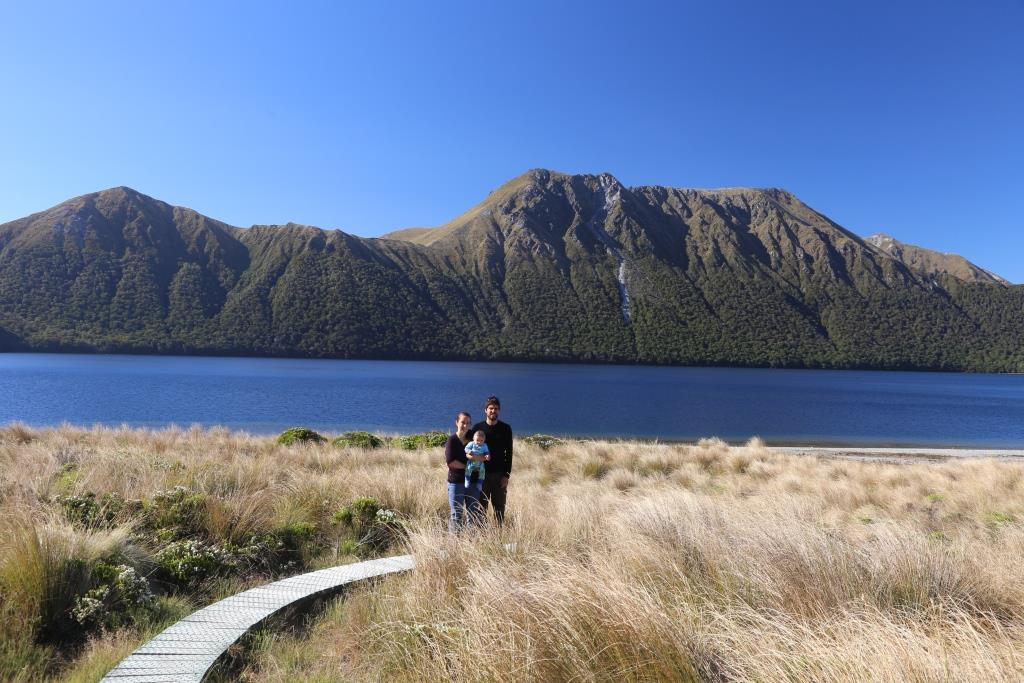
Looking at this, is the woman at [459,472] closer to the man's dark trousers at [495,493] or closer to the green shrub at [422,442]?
the man's dark trousers at [495,493]

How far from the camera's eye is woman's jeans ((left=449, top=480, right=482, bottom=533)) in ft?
19.8

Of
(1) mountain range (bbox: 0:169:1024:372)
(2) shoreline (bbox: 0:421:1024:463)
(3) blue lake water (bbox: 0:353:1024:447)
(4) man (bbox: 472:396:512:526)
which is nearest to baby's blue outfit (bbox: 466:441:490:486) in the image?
(4) man (bbox: 472:396:512:526)

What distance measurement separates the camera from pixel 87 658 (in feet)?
12.2

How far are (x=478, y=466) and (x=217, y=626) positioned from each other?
8.85 feet

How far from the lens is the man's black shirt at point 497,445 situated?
241 inches

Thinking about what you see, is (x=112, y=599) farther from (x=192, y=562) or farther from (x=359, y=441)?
(x=359, y=441)

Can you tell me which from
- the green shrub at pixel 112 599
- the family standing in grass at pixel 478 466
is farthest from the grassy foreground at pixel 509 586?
the family standing in grass at pixel 478 466

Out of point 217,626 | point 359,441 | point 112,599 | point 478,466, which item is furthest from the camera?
point 359,441

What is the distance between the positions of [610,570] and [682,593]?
1.62 ft

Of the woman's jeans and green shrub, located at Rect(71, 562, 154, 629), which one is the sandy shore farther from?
green shrub, located at Rect(71, 562, 154, 629)

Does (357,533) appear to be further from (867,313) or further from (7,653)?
(867,313)

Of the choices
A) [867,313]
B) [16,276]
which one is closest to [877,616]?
[16,276]

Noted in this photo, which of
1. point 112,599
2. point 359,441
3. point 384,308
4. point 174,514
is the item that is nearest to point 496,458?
point 112,599

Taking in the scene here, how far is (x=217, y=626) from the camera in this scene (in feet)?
13.0
